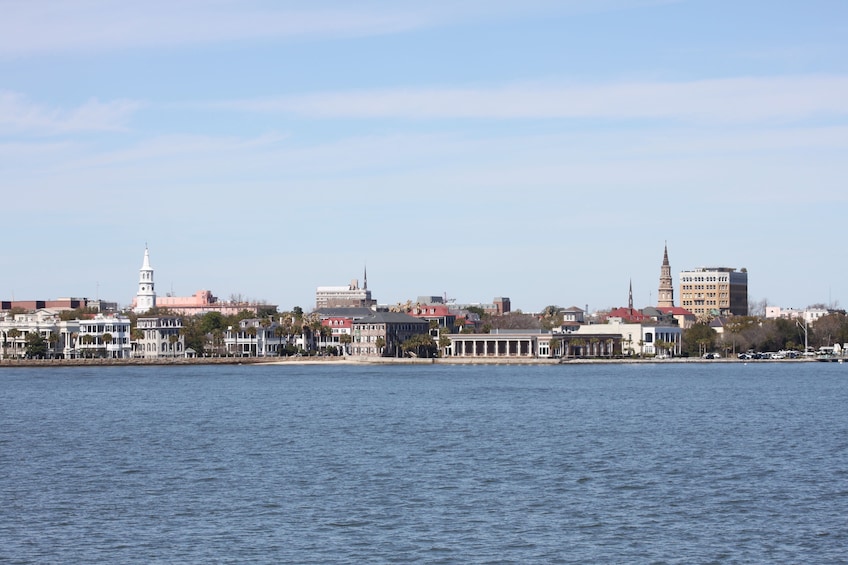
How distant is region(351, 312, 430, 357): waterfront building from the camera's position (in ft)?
622

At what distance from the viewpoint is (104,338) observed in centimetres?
18025

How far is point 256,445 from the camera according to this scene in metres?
54.8

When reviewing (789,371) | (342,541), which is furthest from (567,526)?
(789,371)

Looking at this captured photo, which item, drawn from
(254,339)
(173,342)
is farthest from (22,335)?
(254,339)

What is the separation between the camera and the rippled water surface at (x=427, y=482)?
1232 inches

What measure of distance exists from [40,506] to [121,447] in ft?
58.1

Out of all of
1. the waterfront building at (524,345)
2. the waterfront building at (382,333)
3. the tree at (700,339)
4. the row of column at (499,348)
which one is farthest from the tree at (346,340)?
the tree at (700,339)

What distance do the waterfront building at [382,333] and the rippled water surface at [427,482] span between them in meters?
104

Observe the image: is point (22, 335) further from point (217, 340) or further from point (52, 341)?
point (217, 340)

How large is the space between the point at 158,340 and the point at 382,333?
3159cm

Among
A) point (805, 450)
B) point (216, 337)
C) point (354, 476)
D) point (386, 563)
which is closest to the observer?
point (386, 563)

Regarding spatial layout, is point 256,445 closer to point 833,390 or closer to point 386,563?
point 386,563

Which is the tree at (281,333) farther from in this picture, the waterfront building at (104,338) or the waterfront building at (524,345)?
the waterfront building at (524,345)

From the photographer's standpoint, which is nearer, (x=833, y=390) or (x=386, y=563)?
(x=386, y=563)
